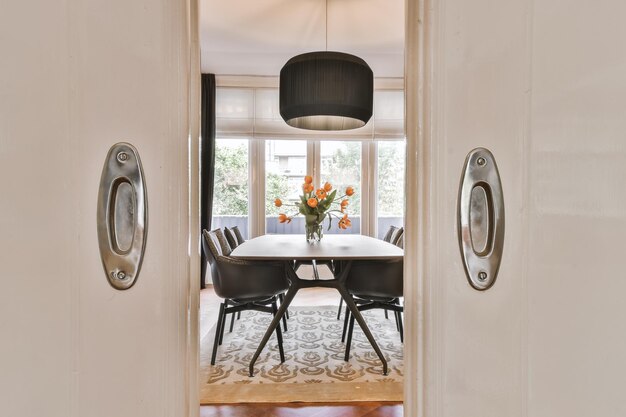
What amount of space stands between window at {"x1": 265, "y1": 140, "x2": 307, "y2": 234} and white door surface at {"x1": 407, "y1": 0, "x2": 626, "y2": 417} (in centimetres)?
398

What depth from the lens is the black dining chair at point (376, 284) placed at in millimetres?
2053

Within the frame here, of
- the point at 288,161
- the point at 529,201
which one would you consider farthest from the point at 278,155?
the point at 529,201

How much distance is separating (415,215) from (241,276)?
1.69 m

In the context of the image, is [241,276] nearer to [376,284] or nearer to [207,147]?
[376,284]

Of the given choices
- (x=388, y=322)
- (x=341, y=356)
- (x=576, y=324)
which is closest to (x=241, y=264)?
(x=341, y=356)

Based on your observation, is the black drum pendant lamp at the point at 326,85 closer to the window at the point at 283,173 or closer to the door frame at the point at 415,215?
the door frame at the point at 415,215

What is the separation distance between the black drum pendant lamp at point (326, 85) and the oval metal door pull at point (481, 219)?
74.1 inches

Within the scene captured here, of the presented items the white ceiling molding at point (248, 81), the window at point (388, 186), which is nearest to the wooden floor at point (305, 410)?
the window at point (388, 186)

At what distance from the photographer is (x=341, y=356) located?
214cm

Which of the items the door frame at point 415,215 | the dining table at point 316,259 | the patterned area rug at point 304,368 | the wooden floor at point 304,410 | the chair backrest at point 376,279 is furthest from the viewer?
the chair backrest at point 376,279

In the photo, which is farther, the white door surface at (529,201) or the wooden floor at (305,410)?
the wooden floor at (305,410)

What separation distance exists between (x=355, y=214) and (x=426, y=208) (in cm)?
409

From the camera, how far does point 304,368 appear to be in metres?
1.97

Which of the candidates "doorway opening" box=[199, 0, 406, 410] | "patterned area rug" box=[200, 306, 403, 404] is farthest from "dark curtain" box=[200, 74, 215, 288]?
"patterned area rug" box=[200, 306, 403, 404]
